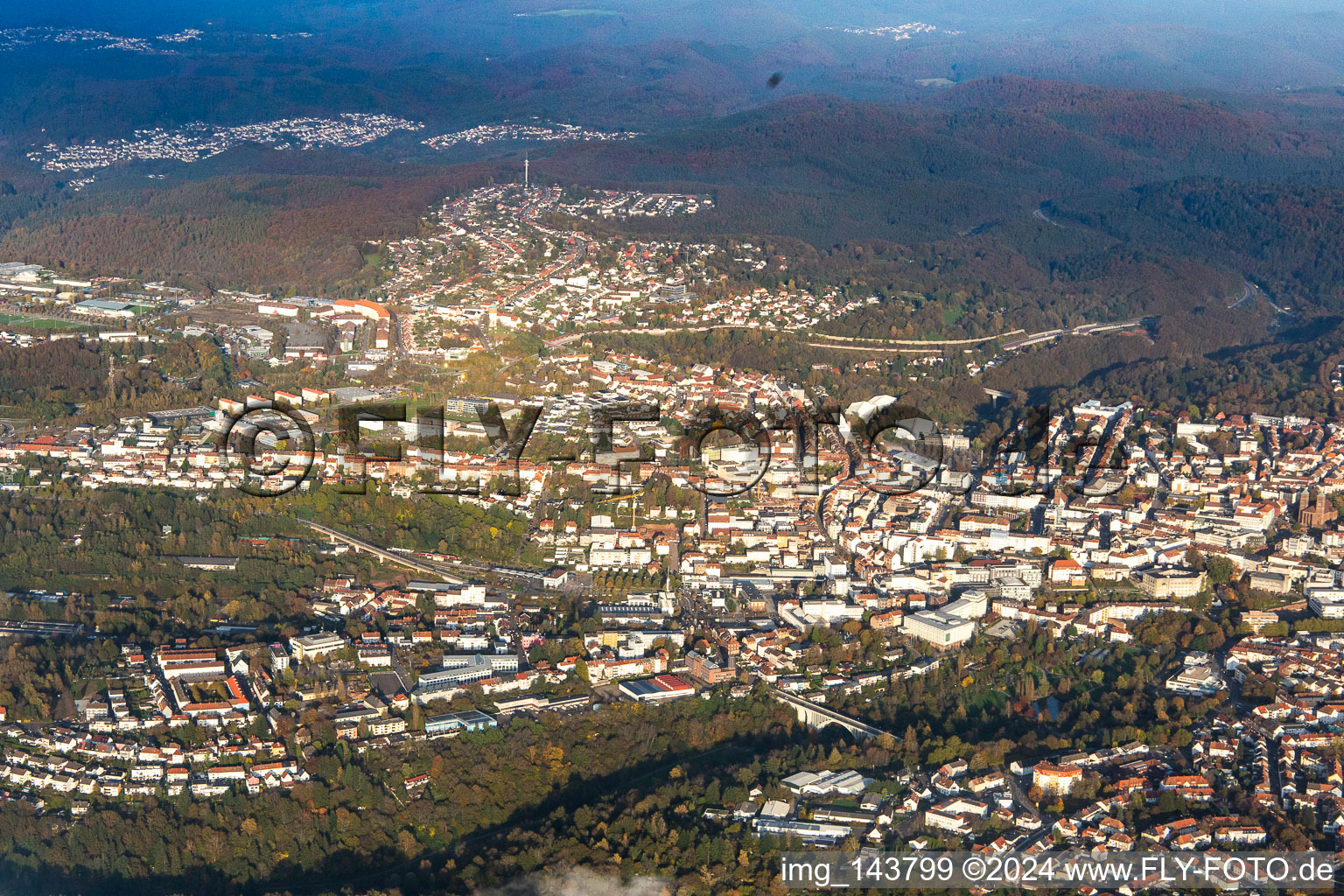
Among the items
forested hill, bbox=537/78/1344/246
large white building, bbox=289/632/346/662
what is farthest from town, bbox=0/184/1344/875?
forested hill, bbox=537/78/1344/246

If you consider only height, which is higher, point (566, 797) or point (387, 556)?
point (387, 556)

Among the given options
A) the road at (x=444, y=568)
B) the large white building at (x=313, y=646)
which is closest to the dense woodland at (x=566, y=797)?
the large white building at (x=313, y=646)

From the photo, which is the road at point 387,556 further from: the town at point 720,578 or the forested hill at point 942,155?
the forested hill at point 942,155

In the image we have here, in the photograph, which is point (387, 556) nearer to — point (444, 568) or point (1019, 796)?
point (444, 568)

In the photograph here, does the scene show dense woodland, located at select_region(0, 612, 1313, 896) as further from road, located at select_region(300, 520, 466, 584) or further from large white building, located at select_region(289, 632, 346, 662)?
road, located at select_region(300, 520, 466, 584)

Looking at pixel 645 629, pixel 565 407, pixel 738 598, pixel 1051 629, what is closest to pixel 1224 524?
pixel 1051 629

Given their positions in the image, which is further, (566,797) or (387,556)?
(387,556)

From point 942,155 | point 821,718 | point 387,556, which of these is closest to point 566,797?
point 821,718

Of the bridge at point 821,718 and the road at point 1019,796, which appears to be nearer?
the road at point 1019,796

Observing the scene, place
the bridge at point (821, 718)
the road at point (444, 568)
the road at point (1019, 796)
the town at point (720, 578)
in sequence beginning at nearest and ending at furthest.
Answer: the road at point (1019, 796), the town at point (720, 578), the bridge at point (821, 718), the road at point (444, 568)
